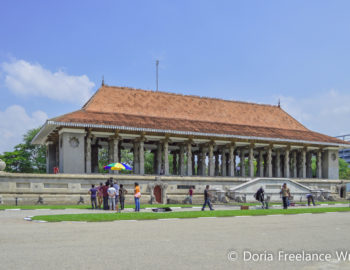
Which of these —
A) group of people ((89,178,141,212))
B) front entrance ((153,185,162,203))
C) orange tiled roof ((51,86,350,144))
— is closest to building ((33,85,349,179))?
orange tiled roof ((51,86,350,144))

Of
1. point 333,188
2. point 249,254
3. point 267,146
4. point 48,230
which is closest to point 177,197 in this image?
point 267,146

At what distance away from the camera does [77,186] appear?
3325 centimetres

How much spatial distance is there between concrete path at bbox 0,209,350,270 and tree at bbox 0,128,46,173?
51110 mm

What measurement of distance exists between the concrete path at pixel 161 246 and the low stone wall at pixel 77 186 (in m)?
19.5

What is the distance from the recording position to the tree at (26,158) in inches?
2357

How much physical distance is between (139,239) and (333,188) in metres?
43.0

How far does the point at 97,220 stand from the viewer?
1505cm

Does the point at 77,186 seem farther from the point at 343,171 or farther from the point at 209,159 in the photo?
the point at 343,171

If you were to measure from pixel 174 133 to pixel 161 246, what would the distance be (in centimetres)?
3111

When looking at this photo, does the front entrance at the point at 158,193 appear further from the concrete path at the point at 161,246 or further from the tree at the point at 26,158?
the tree at the point at 26,158

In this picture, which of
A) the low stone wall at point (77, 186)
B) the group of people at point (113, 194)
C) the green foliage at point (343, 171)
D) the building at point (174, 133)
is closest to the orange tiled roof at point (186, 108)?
the building at point (174, 133)

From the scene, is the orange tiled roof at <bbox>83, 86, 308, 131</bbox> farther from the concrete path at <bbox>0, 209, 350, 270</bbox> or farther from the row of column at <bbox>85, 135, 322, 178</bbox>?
the concrete path at <bbox>0, 209, 350, 270</bbox>

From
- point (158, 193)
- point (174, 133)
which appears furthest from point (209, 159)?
point (158, 193)

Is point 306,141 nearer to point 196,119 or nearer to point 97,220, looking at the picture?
point 196,119
